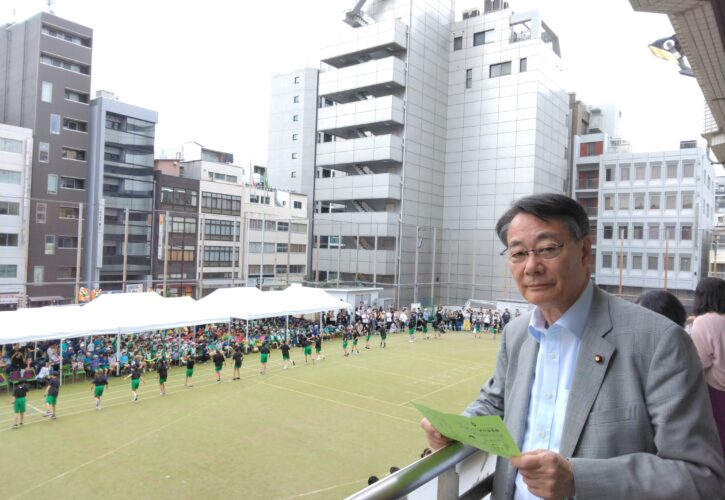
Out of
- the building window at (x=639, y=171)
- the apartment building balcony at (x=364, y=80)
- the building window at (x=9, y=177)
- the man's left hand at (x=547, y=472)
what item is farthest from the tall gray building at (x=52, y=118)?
the building window at (x=639, y=171)

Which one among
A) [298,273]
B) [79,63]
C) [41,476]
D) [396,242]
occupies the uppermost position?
[79,63]

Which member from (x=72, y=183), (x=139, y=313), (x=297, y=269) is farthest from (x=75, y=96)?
(x=139, y=313)

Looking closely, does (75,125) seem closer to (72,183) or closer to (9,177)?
(72,183)

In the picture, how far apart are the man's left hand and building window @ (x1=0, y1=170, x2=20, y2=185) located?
1238 inches

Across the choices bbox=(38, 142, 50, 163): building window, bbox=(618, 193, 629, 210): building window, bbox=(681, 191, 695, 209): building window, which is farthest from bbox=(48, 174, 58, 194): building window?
bbox=(681, 191, 695, 209): building window

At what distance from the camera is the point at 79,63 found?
30250mm

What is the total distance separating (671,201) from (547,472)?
35.8 m

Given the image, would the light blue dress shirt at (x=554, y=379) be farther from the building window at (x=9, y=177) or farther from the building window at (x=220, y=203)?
the building window at (x=220, y=203)

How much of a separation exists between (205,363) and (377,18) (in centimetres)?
2817

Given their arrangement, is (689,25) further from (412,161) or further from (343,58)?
(343,58)

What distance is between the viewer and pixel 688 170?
31.6 m

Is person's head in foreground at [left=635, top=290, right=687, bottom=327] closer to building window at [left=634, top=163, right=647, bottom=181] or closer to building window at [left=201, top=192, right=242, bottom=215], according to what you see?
building window at [left=634, top=163, right=647, bottom=181]

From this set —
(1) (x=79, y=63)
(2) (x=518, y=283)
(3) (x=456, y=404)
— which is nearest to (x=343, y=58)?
(1) (x=79, y=63)

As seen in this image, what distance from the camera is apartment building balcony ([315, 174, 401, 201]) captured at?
3428cm
